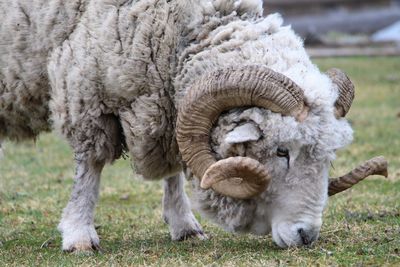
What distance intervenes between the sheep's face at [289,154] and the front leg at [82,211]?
50.1 inches

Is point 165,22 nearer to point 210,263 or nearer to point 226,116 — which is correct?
point 226,116

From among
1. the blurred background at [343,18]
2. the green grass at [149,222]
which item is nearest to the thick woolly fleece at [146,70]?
the green grass at [149,222]

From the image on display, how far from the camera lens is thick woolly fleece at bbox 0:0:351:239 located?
6.90m

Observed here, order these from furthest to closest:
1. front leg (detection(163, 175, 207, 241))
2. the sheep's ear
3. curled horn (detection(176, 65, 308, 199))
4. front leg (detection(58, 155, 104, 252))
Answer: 1. front leg (detection(163, 175, 207, 241))
2. front leg (detection(58, 155, 104, 252))
3. the sheep's ear
4. curled horn (detection(176, 65, 308, 199))

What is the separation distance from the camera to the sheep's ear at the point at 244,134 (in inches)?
265

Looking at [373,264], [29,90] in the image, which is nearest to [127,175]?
[29,90]

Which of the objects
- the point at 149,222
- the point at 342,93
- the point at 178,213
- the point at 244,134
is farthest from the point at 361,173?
the point at 149,222

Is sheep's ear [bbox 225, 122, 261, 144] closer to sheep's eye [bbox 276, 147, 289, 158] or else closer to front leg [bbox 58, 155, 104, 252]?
sheep's eye [bbox 276, 147, 289, 158]

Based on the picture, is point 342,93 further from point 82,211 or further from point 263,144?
point 82,211

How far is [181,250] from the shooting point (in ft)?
24.3

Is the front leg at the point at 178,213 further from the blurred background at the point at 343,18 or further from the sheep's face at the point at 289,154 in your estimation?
the blurred background at the point at 343,18

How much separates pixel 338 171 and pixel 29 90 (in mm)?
4839

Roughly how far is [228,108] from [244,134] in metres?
0.25

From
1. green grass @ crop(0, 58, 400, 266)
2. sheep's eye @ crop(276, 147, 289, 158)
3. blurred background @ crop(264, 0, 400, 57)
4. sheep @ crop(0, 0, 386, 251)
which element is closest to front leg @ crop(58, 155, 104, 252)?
sheep @ crop(0, 0, 386, 251)
